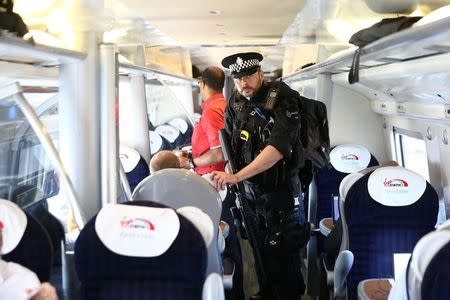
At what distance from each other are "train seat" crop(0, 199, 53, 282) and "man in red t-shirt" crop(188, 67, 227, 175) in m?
2.07

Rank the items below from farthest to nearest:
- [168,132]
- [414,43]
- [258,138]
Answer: [168,132]
[258,138]
[414,43]

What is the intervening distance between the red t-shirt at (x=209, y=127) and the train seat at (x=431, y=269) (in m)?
2.62

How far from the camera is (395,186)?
2.97m

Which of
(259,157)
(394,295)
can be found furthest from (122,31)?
(394,295)

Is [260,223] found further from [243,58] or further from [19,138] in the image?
[19,138]

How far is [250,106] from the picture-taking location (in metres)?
3.54

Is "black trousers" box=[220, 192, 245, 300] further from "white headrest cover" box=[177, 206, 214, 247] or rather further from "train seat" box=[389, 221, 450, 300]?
"train seat" box=[389, 221, 450, 300]

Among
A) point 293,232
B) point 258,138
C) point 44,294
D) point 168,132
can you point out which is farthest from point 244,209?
point 168,132

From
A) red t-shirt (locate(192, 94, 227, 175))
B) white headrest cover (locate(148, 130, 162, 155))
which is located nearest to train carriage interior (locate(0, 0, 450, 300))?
red t-shirt (locate(192, 94, 227, 175))

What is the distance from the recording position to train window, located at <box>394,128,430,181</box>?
448cm

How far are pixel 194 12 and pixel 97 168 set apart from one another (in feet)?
7.91

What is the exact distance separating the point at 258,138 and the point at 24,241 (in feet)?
5.95

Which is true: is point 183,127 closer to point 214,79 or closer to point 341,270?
point 214,79

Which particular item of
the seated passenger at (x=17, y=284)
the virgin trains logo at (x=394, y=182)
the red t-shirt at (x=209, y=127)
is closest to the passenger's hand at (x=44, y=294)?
the seated passenger at (x=17, y=284)
